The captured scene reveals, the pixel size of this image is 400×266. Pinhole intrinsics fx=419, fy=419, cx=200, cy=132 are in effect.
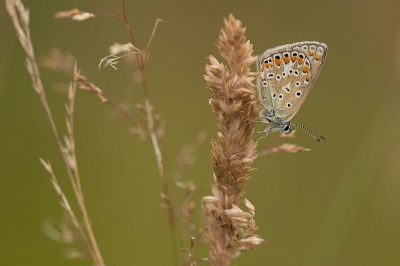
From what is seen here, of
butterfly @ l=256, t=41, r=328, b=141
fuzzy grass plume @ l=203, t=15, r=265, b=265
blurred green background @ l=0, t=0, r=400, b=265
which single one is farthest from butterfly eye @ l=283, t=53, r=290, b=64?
fuzzy grass plume @ l=203, t=15, r=265, b=265

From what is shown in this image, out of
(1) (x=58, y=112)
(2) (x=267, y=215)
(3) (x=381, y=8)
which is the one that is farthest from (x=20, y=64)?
(3) (x=381, y=8)

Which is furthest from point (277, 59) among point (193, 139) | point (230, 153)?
point (193, 139)

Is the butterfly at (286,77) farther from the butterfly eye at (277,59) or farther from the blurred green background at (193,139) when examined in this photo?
the blurred green background at (193,139)

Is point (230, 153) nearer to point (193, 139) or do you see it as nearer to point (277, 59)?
point (277, 59)

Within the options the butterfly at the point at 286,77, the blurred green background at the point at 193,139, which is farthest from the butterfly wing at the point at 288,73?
the blurred green background at the point at 193,139

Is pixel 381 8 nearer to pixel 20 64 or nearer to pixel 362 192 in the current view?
pixel 362 192

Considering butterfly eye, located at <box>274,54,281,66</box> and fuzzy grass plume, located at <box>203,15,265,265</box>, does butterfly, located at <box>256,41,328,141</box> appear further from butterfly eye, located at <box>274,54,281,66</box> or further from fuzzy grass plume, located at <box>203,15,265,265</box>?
fuzzy grass plume, located at <box>203,15,265,265</box>
